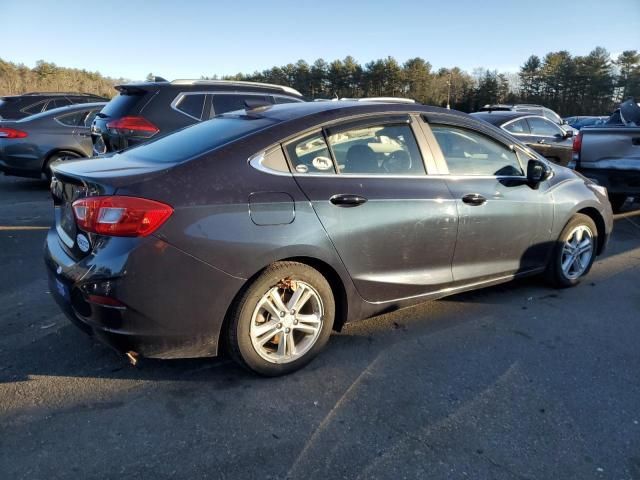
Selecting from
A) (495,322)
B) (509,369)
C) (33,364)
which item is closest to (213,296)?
(33,364)

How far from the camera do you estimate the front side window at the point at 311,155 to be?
122 inches

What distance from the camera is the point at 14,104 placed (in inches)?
507

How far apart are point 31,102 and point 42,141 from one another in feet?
17.7

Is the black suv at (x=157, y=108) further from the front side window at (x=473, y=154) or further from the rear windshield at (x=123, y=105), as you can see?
the front side window at (x=473, y=154)

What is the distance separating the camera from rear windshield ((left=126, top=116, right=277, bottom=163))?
9.95ft

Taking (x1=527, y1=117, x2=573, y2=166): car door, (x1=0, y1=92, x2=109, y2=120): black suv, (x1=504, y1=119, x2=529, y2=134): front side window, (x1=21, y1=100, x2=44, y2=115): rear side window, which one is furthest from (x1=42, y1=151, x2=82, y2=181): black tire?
(x1=527, y1=117, x2=573, y2=166): car door

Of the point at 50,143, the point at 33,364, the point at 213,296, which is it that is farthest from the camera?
the point at 50,143

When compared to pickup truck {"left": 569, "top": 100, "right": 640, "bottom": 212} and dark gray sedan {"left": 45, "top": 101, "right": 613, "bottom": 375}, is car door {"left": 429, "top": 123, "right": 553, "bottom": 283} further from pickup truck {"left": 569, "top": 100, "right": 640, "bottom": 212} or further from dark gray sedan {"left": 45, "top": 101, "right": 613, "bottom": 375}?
pickup truck {"left": 569, "top": 100, "right": 640, "bottom": 212}

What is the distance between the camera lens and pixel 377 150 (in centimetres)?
345

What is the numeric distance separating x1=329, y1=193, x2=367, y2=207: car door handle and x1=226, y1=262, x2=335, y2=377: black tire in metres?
0.44

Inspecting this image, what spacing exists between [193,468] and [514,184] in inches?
124

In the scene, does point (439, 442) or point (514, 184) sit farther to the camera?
point (514, 184)

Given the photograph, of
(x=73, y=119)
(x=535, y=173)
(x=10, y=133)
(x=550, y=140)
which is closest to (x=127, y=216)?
(x=535, y=173)

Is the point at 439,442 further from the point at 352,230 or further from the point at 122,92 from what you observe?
the point at 122,92
